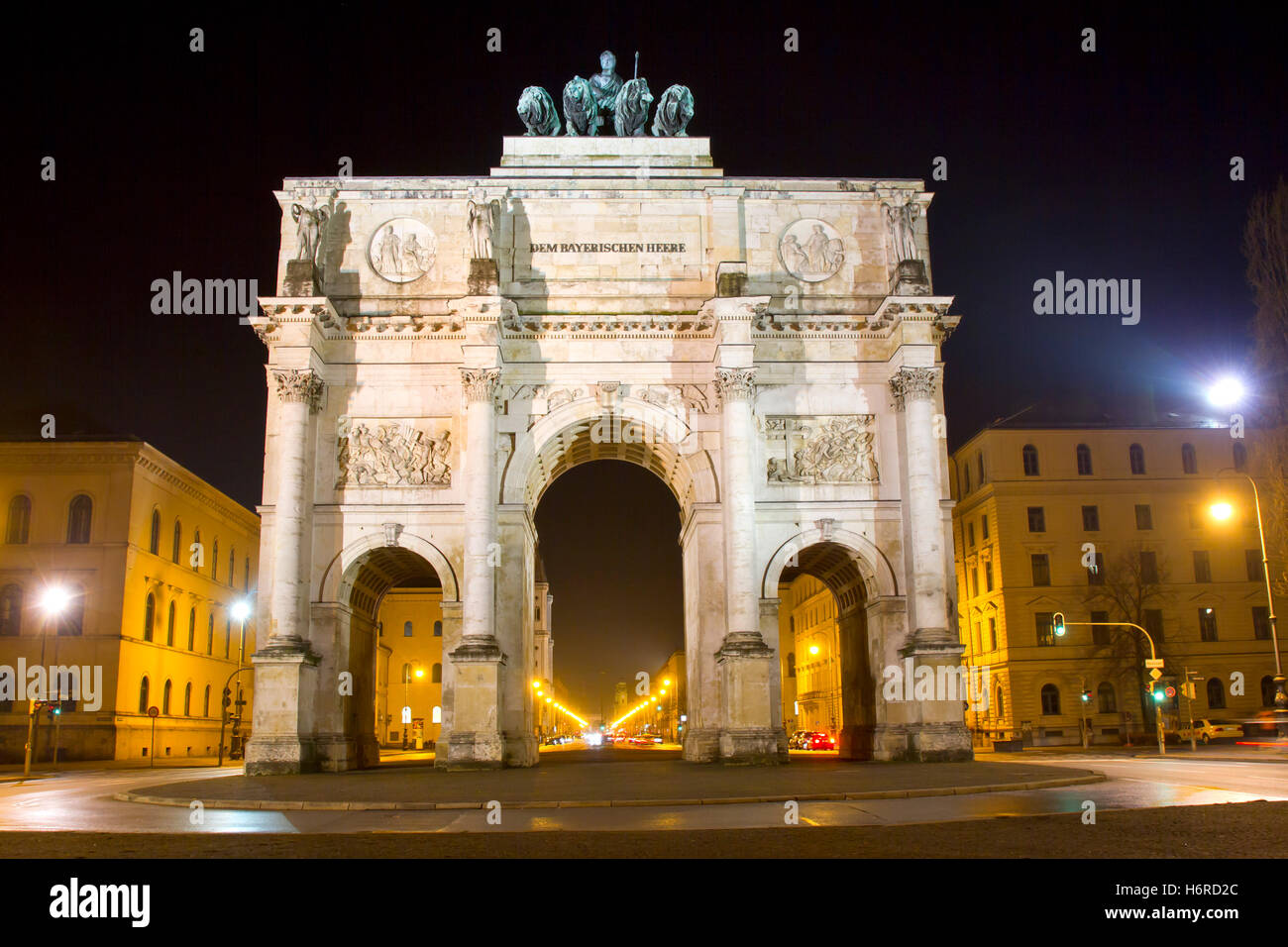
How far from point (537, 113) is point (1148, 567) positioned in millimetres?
37416

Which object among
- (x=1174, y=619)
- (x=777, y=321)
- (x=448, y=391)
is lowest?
(x=1174, y=619)

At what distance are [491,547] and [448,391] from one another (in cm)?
470

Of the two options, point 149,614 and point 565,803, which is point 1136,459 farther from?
point 565,803

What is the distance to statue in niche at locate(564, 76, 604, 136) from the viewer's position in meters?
32.5

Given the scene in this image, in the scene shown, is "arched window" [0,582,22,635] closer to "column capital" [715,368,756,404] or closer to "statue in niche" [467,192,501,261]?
"statue in niche" [467,192,501,261]

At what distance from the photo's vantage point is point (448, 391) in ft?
97.2

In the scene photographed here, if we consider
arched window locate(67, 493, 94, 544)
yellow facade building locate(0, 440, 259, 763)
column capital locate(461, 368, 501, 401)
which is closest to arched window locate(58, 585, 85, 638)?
yellow facade building locate(0, 440, 259, 763)

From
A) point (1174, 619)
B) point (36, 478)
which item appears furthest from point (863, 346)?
point (36, 478)

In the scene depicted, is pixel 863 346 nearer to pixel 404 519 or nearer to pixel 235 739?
pixel 404 519

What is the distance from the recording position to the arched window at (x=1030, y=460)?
54875mm

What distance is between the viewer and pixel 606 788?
18.3 m

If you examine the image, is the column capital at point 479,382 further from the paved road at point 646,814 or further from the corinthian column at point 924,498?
the paved road at point 646,814

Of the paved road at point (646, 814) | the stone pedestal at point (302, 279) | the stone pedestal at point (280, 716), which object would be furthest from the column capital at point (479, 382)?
the paved road at point (646, 814)

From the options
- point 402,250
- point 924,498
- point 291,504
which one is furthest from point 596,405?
point 924,498
